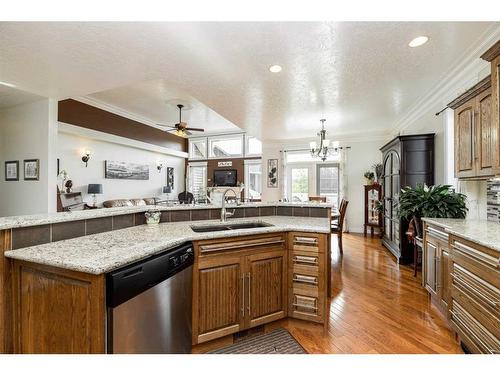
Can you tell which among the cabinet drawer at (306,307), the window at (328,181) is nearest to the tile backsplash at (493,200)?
the cabinet drawer at (306,307)

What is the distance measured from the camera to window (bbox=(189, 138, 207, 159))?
27.6 ft

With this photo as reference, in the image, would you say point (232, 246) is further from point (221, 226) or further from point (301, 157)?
point (301, 157)

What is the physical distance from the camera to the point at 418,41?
2.24 metres

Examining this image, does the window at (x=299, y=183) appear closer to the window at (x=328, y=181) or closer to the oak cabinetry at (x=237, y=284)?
the window at (x=328, y=181)

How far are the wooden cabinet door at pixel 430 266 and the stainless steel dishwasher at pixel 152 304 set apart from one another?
2.29 metres

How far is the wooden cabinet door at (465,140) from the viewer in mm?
2217

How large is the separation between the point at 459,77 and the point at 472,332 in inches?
112

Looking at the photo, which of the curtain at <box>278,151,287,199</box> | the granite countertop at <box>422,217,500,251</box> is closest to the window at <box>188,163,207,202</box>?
the curtain at <box>278,151,287,199</box>

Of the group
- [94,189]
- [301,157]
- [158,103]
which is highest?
[158,103]

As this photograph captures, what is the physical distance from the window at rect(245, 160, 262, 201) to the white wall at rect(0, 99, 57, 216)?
509 cm

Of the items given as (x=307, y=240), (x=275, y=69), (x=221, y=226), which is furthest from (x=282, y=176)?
(x=307, y=240)
